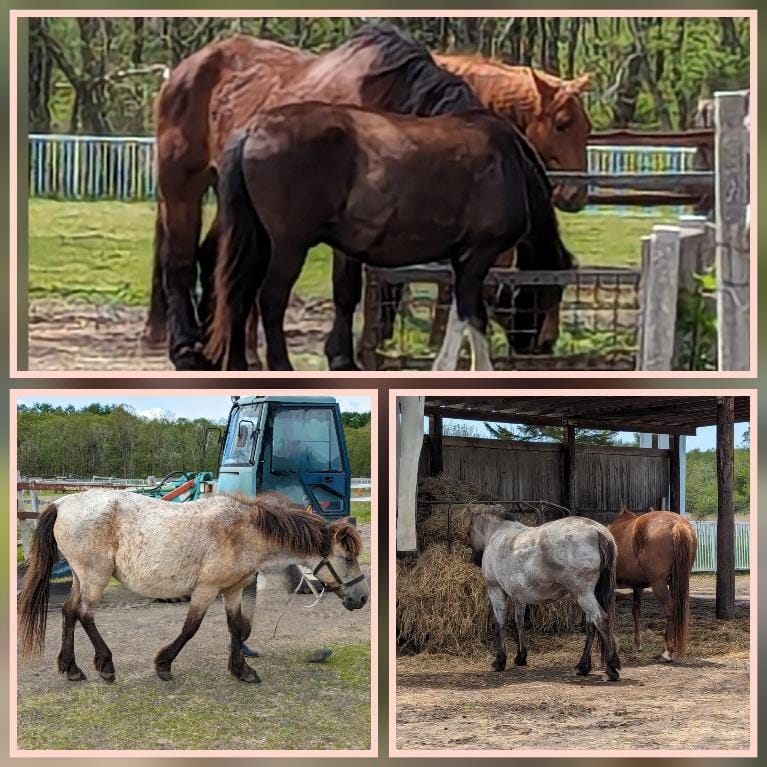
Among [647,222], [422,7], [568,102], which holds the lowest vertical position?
[647,222]

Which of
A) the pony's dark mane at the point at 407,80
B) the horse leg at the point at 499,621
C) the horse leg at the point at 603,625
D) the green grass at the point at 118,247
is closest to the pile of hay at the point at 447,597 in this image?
the horse leg at the point at 499,621

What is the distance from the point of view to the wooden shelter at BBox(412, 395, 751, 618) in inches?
268

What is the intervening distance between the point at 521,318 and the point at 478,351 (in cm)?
26

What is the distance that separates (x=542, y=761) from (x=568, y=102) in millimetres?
3056

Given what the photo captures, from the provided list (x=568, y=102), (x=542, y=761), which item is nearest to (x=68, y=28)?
(x=568, y=102)

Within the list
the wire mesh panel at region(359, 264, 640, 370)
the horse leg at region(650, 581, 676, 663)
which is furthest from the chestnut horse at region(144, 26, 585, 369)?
the horse leg at region(650, 581, 676, 663)

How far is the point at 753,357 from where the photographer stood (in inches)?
265

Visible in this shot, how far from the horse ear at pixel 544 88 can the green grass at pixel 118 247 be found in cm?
56

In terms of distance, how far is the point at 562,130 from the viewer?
6.78m

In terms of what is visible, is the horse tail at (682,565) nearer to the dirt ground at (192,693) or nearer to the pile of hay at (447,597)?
the pile of hay at (447,597)

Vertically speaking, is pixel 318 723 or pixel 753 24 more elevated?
pixel 753 24

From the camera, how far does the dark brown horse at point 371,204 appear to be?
670cm

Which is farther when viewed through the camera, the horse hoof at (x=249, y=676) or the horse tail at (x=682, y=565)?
the horse tail at (x=682, y=565)

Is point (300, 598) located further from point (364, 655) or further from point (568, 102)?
point (568, 102)
